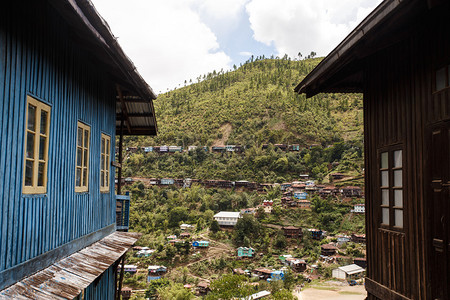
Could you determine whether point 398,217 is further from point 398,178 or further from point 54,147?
point 54,147

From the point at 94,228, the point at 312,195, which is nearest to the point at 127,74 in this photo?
the point at 94,228

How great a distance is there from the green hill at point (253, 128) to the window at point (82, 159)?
2423 inches

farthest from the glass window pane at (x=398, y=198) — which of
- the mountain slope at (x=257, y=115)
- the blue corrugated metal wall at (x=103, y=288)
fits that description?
the mountain slope at (x=257, y=115)

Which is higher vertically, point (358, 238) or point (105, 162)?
point (105, 162)

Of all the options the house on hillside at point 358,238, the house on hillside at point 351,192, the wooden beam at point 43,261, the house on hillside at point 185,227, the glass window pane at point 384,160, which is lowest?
the house on hillside at point 358,238

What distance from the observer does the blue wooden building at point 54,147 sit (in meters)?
3.34

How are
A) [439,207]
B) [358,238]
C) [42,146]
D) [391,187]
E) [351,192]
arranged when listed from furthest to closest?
[351,192] → [358,238] → [42,146] → [391,187] → [439,207]

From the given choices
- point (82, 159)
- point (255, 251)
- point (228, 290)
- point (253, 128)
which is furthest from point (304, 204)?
point (82, 159)

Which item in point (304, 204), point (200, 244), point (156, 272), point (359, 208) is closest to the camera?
point (156, 272)

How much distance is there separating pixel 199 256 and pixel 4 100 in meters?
41.0

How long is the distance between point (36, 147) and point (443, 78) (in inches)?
160

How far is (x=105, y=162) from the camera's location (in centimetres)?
689

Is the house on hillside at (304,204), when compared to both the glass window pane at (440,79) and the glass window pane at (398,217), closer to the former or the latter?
the glass window pane at (398,217)

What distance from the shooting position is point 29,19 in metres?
3.72
